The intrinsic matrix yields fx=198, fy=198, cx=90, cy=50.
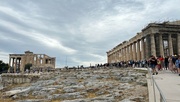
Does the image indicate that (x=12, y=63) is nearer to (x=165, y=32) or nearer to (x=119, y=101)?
(x=165, y=32)

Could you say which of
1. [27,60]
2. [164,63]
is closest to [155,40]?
[164,63]

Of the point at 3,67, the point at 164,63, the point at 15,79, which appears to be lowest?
the point at 15,79

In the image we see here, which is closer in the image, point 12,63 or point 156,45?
Result: point 156,45

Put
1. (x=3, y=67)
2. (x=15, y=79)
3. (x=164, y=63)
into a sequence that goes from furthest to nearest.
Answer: (x=3, y=67), (x=15, y=79), (x=164, y=63)

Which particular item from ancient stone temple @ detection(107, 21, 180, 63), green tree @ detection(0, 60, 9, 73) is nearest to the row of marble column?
ancient stone temple @ detection(107, 21, 180, 63)

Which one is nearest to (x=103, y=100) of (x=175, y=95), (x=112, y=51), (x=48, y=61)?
(x=175, y=95)

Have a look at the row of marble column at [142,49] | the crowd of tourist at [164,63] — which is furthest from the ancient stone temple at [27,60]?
the crowd of tourist at [164,63]

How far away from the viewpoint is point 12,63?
11288 centimetres

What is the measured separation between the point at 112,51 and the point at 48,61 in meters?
43.8

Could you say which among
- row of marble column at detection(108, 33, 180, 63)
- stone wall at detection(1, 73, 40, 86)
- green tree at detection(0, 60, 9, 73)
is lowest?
stone wall at detection(1, 73, 40, 86)

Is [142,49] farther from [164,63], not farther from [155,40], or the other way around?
[164,63]

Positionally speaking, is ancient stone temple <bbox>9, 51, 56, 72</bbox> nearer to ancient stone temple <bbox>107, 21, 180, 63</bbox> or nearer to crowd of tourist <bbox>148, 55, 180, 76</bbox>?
ancient stone temple <bbox>107, 21, 180, 63</bbox>

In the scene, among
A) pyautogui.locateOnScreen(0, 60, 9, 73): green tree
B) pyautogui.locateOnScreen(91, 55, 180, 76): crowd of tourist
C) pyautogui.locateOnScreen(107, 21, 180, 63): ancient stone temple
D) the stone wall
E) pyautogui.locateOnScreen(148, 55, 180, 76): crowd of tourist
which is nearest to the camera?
pyautogui.locateOnScreen(91, 55, 180, 76): crowd of tourist

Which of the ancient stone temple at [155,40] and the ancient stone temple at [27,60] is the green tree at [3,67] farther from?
the ancient stone temple at [155,40]
